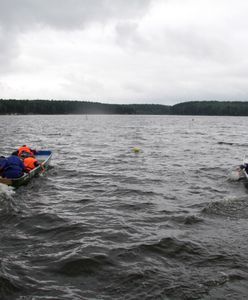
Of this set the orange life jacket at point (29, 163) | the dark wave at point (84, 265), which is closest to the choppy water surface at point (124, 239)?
the dark wave at point (84, 265)

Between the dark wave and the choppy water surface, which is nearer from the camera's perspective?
the choppy water surface

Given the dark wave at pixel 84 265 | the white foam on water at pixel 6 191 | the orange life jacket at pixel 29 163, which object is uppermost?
the orange life jacket at pixel 29 163

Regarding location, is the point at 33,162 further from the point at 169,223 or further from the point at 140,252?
the point at 140,252

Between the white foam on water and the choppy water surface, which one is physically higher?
the white foam on water

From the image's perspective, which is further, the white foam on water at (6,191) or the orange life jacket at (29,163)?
the orange life jacket at (29,163)

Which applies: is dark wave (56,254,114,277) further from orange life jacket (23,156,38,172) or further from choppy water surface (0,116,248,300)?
orange life jacket (23,156,38,172)

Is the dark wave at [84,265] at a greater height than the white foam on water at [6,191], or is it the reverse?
the white foam on water at [6,191]

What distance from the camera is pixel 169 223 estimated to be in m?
9.73

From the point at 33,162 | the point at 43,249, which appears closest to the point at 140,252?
the point at 43,249

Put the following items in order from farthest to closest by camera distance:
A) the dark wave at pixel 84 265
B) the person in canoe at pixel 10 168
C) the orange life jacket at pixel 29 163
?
1. the orange life jacket at pixel 29 163
2. the person in canoe at pixel 10 168
3. the dark wave at pixel 84 265

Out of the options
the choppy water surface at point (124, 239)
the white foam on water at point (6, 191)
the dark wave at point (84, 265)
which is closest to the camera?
the choppy water surface at point (124, 239)

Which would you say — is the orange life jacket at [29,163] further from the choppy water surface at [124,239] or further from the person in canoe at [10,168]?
the person in canoe at [10,168]

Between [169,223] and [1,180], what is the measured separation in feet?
23.9

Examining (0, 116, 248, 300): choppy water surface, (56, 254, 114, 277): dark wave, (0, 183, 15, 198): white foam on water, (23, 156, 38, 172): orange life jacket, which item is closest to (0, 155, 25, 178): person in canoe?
(0, 183, 15, 198): white foam on water
